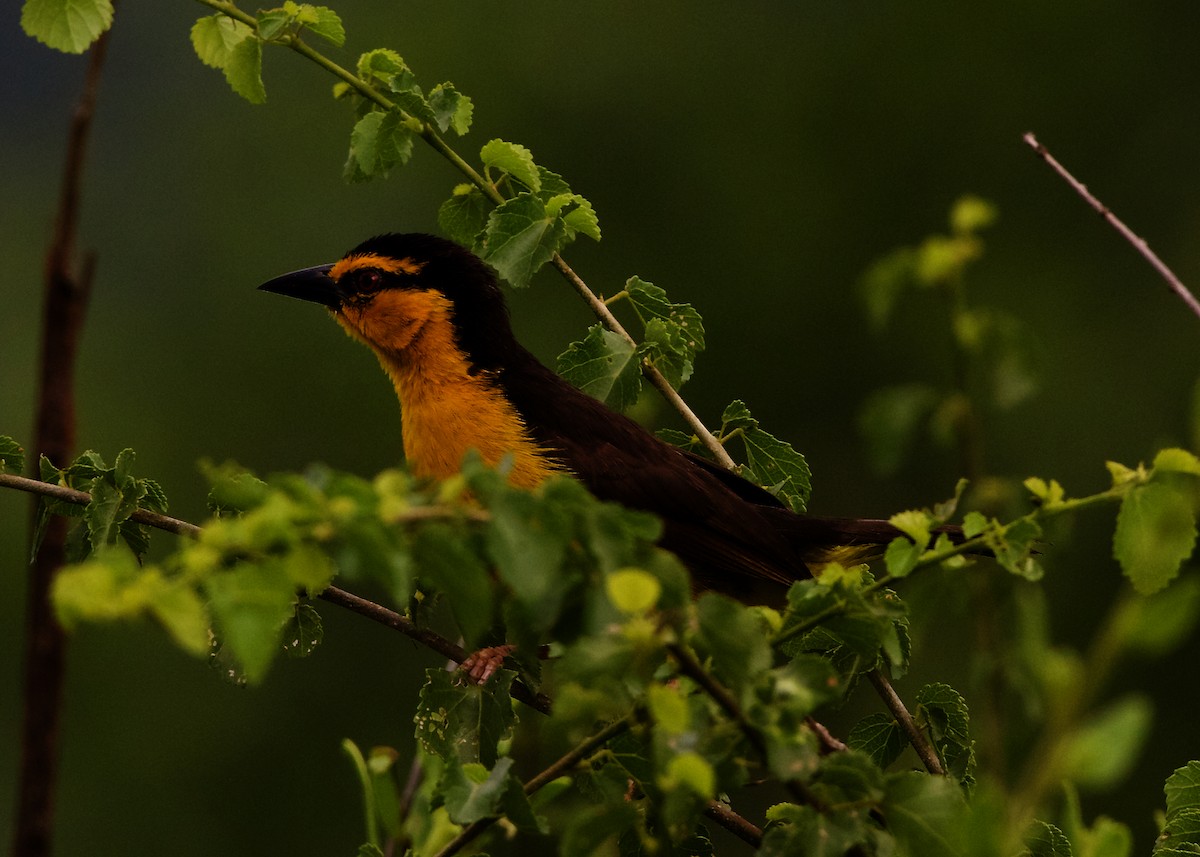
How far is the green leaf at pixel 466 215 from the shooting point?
12.4 ft

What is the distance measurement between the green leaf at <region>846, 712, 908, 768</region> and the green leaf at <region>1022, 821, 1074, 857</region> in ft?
1.29

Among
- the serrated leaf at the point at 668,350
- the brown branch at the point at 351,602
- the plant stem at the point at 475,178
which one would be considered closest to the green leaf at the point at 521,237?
the plant stem at the point at 475,178

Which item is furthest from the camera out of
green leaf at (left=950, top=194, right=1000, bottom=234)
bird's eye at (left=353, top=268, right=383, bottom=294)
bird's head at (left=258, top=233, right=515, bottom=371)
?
bird's eye at (left=353, top=268, right=383, bottom=294)

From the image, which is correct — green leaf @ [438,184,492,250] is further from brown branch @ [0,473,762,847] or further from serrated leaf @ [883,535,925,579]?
serrated leaf @ [883,535,925,579]

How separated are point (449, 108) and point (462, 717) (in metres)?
1.31

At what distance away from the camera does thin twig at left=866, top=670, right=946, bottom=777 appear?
9.57ft

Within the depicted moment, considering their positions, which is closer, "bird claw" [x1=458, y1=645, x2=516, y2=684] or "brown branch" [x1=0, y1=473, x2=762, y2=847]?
"brown branch" [x1=0, y1=473, x2=762, y2=847]

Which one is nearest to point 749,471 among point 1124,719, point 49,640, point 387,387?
point 49,640

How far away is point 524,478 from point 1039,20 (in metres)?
18.1

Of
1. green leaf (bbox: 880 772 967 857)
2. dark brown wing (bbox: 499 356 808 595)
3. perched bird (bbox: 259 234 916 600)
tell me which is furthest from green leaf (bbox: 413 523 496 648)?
dark brown wing (bbox: 499 356 808 595)

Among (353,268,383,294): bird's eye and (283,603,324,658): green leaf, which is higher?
(353,268,383,294): bird's eye

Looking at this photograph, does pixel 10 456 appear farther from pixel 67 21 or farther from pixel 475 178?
→ pixel 475 178

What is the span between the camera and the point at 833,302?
1795cm

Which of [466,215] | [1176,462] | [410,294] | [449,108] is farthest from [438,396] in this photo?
[1176,462]
